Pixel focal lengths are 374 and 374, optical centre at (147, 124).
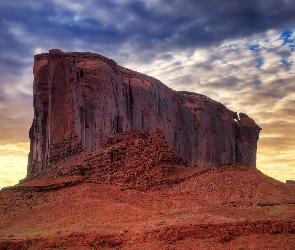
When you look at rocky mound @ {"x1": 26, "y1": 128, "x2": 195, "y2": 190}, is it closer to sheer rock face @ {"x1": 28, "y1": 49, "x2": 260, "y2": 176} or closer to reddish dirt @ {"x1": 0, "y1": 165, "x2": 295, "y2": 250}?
reddish dirt @ {"x1": 0, "y1": 165, "x2": 295, "y2": 250}

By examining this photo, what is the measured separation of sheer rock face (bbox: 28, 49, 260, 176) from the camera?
140 feet

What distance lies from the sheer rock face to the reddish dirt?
47.1 ft

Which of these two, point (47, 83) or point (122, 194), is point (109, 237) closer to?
point (122, 194)

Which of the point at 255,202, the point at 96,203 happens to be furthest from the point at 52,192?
the point at 255,202

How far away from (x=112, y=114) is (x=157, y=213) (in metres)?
34.1

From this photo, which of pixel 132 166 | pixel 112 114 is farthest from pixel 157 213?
pixel 112 114

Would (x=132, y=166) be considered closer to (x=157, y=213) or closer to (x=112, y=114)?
(x=157, y=213)

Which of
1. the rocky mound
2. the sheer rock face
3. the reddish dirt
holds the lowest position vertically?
the reddish dirt

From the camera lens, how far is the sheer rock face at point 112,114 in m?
42.6

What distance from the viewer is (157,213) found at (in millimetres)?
19781

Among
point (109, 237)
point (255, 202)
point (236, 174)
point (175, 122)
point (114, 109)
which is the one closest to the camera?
point (109, 237)

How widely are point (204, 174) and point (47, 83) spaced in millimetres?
26958

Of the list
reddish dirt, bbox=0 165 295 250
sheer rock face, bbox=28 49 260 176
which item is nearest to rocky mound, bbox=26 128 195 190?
reddish dirt, bbox=0 165 295 250

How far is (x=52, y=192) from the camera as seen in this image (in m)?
27.0
